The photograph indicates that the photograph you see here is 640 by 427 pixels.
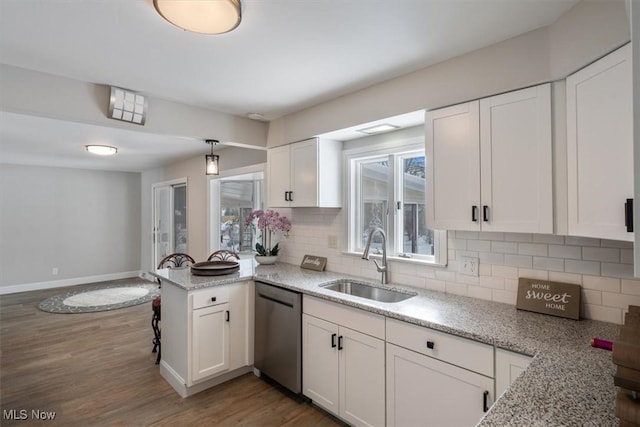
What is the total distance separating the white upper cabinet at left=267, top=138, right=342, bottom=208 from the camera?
9.75ft

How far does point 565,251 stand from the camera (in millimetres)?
1821

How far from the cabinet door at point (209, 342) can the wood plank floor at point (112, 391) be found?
0.71 ft

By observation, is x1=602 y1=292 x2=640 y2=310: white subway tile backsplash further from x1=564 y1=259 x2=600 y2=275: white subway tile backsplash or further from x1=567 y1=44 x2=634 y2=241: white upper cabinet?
x1=567 y1=44 x2=634 y2=241: white upper cabinet

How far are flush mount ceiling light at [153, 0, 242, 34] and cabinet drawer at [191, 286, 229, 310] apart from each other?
189 cm

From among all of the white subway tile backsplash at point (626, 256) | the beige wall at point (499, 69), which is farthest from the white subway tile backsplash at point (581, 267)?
the beige wall at point (499, 69)

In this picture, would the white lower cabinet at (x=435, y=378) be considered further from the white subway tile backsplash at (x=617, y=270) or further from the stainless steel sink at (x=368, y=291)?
the white subway tile backsplash at (x=617, y=270)

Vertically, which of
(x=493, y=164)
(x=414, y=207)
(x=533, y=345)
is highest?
(x=493, y=164)

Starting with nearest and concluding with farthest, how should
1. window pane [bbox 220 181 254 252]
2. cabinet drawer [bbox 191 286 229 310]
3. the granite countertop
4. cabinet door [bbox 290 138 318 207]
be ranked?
1. the granite countertop
2. cabinet drawer [bbox 191 286 229 310]
3. cabinet door [bbox 290 138 318 207]
4. window pane [bbox 220 181 254 252]

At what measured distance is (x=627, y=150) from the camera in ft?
4.23

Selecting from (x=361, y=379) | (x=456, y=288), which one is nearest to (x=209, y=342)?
(x=361, y=379)

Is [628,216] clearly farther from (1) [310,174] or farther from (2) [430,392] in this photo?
(1) [310,174]

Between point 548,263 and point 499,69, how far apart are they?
1.18 meters

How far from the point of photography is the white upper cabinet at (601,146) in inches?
51.2

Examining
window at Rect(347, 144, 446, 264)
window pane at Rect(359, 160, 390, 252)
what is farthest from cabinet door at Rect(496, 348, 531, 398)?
window pane at Rect(359, 160, 390, 252)
